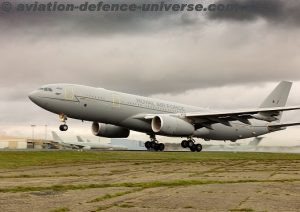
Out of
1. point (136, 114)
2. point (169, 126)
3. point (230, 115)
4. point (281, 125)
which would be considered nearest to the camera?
point (169, 126)

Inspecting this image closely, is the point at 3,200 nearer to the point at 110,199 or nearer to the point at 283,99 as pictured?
the point at 110,199

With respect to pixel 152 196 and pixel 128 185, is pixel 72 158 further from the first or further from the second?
pixel 152 196

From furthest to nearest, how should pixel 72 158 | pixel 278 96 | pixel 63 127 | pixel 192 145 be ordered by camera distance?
pixel 278 96 → pixel 192 145 → pixel 63 127 → pixel 72 158

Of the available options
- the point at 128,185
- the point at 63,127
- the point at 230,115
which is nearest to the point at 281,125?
the point at 230,115

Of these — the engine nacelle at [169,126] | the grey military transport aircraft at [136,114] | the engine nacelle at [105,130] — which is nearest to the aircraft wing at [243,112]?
the grey military transport aircraft at [136,114]

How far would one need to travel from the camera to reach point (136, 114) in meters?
44.9

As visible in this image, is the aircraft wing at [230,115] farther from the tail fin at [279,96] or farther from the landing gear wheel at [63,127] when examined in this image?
the tail fin at [279,96]

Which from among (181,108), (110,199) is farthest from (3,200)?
(181,108)

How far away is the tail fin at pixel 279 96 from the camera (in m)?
59.7

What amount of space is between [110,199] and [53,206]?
147 centimetres

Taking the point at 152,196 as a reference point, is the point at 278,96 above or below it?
above

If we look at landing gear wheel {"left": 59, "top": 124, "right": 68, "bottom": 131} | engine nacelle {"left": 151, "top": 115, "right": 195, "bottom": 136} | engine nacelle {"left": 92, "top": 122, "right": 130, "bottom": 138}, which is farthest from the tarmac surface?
engine nacelle {"left": 92, "top": 122, "right": 130, "bottom": 138}

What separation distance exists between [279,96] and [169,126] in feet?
73.7

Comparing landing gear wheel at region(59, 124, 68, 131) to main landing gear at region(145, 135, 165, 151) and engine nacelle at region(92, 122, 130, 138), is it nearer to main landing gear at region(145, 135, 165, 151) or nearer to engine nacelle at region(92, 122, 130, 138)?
engine nacelle at region(92, 122, 130, 138)
